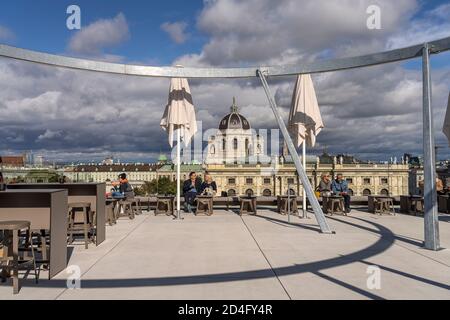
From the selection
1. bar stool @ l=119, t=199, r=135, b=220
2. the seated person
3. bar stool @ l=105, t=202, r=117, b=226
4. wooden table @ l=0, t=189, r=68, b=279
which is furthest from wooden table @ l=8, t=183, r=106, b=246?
the seated person

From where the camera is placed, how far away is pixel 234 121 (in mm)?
103250

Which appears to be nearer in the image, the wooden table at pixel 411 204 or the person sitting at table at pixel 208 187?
the wooden table at pixel 411 204

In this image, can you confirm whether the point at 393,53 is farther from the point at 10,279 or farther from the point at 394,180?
the point at 394,180

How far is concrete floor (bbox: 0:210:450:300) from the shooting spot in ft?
15.8

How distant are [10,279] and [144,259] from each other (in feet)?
6.52

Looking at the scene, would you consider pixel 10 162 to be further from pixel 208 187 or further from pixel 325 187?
pixel 325 187

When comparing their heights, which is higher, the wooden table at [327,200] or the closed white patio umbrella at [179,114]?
the closed white patio umbrella at [179,114]

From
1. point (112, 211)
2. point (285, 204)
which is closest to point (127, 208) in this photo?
point (112, 211)

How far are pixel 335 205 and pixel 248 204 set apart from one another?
9.81ft

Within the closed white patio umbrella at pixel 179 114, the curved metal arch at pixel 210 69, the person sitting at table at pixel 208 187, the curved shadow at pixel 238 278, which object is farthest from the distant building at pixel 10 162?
the person sitting at table at pixel 208 187

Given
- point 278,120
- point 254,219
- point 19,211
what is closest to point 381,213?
point 254,219

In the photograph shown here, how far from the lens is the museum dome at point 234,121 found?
336 ft

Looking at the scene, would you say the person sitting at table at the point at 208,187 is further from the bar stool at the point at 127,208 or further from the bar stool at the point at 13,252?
the bar stool at the point at 13,252

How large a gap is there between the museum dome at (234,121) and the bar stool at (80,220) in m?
93.5
